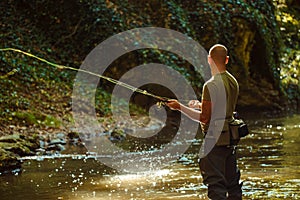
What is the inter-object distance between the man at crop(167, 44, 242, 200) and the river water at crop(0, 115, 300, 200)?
1.16m

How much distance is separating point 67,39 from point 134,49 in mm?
2309

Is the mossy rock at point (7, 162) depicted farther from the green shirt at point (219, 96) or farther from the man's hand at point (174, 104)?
the green shirt at point (219, 96)

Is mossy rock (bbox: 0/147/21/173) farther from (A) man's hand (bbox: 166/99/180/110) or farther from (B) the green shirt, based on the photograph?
(B) the green shirt

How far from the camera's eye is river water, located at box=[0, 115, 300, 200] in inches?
274

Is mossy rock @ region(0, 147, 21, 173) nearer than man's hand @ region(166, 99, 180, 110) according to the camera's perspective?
No

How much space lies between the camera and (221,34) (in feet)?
71.5

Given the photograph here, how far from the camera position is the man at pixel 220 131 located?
17.5ft

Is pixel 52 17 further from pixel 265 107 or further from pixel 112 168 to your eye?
pixel 112 168

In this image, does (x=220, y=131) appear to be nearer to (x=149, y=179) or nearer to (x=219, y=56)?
(x=219, y=56)

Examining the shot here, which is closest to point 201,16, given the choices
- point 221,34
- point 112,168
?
point 221,34

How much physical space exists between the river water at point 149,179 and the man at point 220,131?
1.16 metres

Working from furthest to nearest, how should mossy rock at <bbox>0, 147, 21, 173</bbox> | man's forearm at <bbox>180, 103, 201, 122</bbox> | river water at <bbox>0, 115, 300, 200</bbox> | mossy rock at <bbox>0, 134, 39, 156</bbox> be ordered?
mossy rock at <bbox>0, 134, 39, 156</bbox>
mossy rock at <bbox>0, 147, 21, 173</bbox>
river water at <bbox>0, 115, 300, 200</bbox>
man's forearm at <bbox>180, 103, 201, 122</bbox>

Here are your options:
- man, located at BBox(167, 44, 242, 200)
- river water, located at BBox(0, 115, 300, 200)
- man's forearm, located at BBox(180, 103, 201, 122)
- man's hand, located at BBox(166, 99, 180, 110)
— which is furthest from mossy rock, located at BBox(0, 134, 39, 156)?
man, located at BBox(167, 44, 242, 200)

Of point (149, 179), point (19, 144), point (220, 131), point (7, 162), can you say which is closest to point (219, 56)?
point (220, 131)
